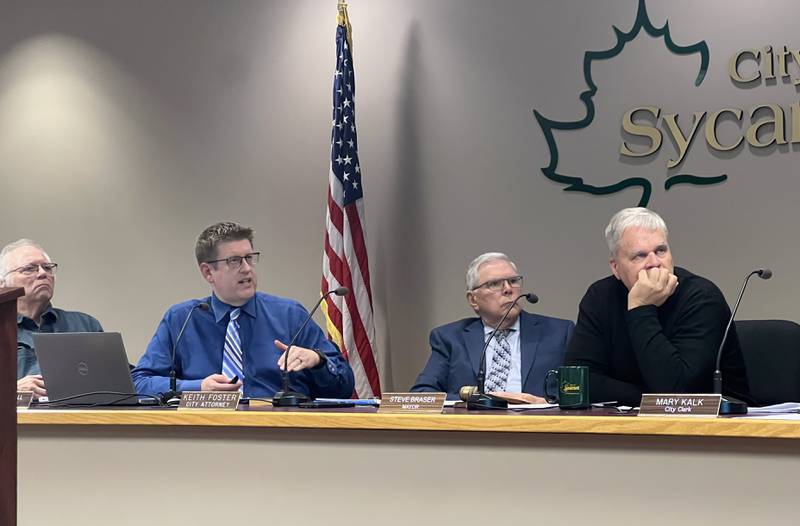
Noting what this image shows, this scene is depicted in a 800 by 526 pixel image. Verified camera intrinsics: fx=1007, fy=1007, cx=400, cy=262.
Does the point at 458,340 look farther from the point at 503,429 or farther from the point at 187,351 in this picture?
the point at 503,429

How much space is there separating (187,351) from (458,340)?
0.97 metres

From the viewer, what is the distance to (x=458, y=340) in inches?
145

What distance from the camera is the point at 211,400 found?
2561 millimetres

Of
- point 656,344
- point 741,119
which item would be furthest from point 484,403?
point 741,119

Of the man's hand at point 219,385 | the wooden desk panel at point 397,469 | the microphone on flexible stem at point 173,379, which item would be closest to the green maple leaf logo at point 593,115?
the microphone on flexible stem at point 173,379

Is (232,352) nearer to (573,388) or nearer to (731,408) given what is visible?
(573,388)

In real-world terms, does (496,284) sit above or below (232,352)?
above

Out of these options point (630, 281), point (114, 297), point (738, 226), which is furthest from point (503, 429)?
point (114, 297)

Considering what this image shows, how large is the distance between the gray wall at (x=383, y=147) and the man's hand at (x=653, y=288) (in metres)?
1.29

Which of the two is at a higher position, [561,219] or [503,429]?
[561,219]

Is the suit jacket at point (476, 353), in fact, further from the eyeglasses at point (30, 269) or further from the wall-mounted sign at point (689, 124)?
the eyeglasses at point (30, 269)

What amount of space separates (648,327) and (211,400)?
117 cm

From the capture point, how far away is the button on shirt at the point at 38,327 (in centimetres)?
385

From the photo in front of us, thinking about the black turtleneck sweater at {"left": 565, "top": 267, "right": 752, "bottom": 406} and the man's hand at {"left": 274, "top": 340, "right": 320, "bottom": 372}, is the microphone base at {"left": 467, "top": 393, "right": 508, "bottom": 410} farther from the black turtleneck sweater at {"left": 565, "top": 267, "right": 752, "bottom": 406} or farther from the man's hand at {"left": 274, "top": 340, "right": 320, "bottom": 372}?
the man's hand at {"left": 274, "top": 340, "right": 320, "bottom": 372}
